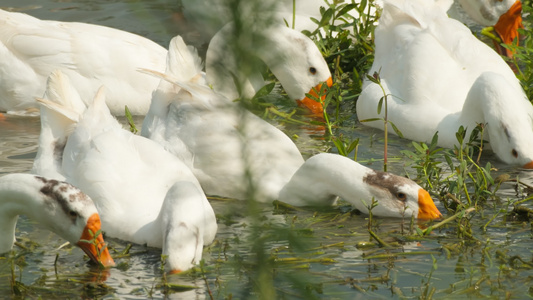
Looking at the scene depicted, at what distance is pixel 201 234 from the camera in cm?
513

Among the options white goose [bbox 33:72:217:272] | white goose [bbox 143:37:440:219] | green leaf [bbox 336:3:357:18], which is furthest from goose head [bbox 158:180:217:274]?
green leaf [bbox 336:3:357:18]

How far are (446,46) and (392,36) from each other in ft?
1.61

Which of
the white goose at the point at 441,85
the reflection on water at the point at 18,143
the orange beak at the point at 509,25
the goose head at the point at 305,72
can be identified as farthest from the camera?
the orange beak at the point at 509,25

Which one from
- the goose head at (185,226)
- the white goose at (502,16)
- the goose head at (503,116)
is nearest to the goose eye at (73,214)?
the goose head at (185,226)

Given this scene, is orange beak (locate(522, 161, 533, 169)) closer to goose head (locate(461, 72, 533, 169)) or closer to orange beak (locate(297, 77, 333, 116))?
goose head (locate(461, 72, 533, 169))

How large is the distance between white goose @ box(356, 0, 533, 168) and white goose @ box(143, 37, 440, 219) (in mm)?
1210

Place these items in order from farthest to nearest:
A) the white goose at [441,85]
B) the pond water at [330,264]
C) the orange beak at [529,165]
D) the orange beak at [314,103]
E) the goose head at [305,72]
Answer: the orange beak at [314,103], the goose head at [305,72], the white goose at [441,85], the orange beak at [529,165], the pond water at [330,264]

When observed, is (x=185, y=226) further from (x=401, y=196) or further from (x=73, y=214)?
(x=401, y=196)

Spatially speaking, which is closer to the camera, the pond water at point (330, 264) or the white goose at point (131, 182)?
the pond water at point (330, 264)

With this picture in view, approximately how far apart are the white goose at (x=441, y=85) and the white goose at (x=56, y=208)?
9.99ft

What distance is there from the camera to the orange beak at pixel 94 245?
512cm

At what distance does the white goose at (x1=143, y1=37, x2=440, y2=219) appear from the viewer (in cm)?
586

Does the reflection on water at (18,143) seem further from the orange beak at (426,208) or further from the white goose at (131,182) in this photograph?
the orange beak at (426,208)

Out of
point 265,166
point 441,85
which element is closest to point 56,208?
point 265,166
